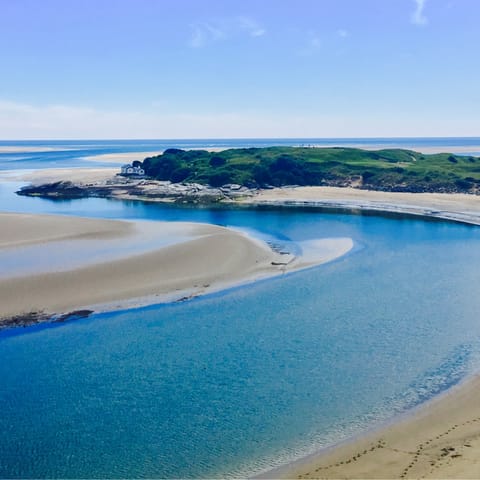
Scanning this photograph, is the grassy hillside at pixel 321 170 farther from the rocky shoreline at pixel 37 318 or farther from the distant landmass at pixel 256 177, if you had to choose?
the rocky shoreline at pixel 37 318

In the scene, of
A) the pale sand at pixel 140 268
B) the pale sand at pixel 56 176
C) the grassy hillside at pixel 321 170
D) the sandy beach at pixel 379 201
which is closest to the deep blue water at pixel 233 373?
the pale sand at pixel 140 268

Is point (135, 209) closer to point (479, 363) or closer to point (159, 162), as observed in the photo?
point (159, 162)

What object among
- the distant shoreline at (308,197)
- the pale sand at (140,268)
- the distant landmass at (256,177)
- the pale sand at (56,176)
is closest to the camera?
the pale sand at (140,268)

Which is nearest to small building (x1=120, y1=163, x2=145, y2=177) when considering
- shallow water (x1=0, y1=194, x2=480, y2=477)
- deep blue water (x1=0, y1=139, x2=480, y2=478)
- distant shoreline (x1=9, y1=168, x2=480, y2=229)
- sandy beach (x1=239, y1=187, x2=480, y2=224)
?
distant shoreline (x1=9, y1=168, x2=480, y2=229)

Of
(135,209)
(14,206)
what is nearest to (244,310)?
(135,209)

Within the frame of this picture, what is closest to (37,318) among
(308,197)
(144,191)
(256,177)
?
(308,197)

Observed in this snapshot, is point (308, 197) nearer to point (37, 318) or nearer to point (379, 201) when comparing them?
point (379, 201)
